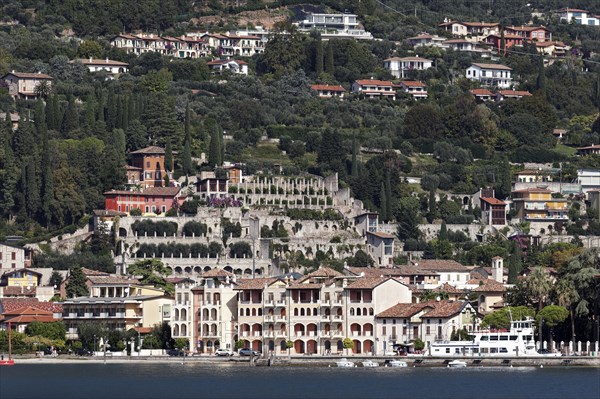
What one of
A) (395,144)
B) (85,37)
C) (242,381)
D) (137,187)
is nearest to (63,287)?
(137,187)

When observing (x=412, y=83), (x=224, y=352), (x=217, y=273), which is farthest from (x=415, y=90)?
(x=224, y=352)

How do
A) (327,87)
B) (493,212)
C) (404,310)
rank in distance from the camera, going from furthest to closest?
(327,87) → (493,212) → (404,310)

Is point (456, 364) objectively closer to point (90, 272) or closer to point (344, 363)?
point (344, 363)

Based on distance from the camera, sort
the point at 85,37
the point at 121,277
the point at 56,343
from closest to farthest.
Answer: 1. the point at 56,343
2. the point at 121,277
3. the point at 85,37

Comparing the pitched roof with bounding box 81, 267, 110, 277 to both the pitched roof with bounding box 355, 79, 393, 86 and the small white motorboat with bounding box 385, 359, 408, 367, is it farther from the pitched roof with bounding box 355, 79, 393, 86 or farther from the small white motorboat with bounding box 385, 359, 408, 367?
the pitched roof with bounding box 355, 79, 393, 86

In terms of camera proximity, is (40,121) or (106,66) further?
(106,66)

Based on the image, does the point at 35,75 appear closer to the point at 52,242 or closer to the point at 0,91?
the point at 0,91

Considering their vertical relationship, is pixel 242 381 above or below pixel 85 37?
below
